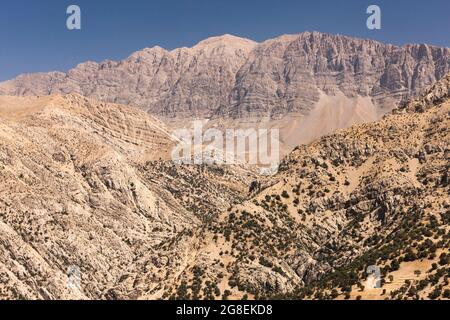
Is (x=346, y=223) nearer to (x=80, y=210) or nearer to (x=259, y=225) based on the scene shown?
(x=259, y=225)

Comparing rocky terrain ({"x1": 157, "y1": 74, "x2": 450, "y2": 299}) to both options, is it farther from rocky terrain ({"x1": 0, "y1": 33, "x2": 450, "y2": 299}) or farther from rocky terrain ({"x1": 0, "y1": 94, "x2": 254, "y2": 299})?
rocky terrain ({"x1": 0, "y1": 94, "x2": 254, "y2": 299})

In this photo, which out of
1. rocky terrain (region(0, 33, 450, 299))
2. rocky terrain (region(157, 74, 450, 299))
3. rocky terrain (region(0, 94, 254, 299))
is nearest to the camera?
rocky terrain (region(157, 74, 450, 299))

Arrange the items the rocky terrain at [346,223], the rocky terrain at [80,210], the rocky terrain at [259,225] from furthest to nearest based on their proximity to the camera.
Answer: the rocky terrain at [80,210] < the rocky terrain at [259,225] < the rocky terrain at [346,223]

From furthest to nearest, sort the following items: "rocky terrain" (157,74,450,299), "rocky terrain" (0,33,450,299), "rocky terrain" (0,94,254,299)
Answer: "rocky terrain" (0,94,254,299)
"rocky terrain" (0,33,450,299)
"rocky terrain" (157,74,450,299)

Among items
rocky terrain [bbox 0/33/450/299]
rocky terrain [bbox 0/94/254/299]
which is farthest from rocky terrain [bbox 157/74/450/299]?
rocky terrain [bbox 0/94/254/299]

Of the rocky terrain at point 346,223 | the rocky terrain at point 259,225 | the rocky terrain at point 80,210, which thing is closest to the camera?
the rocky terrain at point 346,223

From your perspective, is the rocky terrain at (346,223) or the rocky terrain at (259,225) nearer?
the rocky terrain at (346,223)

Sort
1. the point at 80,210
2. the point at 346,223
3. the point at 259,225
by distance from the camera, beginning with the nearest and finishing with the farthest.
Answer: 1. the point at 259,225
2. the point at 346,223
3. the point at 80,210

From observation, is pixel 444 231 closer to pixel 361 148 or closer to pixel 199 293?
pixel 199 293

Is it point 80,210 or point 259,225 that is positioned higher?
point 259,225

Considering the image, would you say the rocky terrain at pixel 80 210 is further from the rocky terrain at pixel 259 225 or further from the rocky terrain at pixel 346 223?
the rocky terrain at pixel 346 223

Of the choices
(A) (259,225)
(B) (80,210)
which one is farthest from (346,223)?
(B) (80,210)

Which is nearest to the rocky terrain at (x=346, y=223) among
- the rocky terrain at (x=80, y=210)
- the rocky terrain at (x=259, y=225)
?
the rocky terrain at (x=259, y=225)
